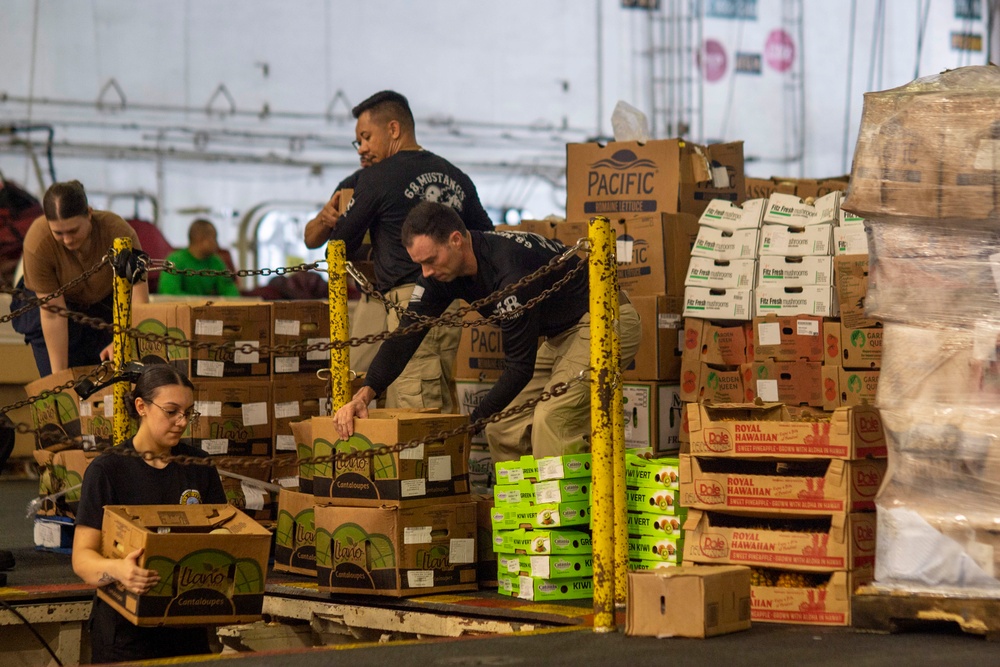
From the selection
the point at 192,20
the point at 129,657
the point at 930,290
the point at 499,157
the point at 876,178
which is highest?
the point at 192,20

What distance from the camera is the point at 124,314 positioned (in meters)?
5.63

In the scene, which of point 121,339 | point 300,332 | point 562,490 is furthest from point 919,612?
point 121,339

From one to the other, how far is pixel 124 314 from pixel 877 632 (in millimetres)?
3432

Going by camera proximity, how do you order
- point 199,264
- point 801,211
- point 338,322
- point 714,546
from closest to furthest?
point 714,546 < point 338,322 < point 801,211 < point 199,264

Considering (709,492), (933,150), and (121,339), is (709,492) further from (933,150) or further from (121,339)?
(121,339)

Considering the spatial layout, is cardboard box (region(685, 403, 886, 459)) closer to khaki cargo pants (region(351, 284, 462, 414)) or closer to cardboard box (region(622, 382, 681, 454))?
khaki cargo pants (region(351, 284, 462, 414))

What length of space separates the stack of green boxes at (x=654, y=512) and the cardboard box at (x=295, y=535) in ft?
4.52

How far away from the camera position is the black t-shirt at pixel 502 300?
518 cm

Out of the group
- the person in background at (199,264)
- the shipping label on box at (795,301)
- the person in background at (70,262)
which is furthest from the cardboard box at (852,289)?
the person in background at (199,264)

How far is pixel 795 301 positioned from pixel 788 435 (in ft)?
7.01

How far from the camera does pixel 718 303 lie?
671cm

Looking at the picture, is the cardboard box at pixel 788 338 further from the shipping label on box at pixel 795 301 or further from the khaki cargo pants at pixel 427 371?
the khaki cargo pants at pixel 427 371

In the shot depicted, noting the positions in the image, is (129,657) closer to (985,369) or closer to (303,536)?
(303,536)

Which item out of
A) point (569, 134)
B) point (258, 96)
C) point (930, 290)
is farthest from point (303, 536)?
point (569, 134)
